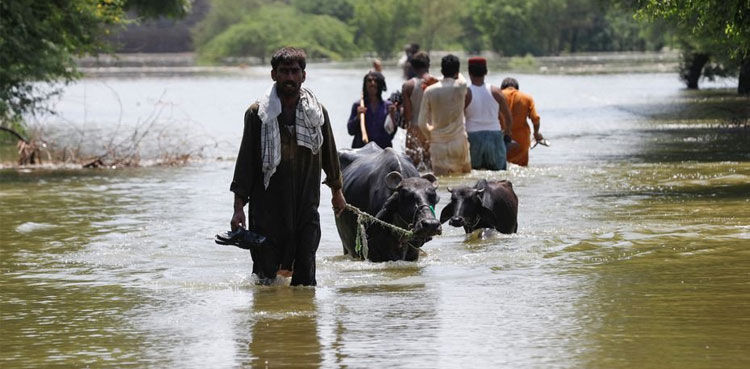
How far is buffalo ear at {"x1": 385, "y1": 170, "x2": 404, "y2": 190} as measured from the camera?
35.9ft

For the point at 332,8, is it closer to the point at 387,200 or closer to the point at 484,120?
the point at 484,120

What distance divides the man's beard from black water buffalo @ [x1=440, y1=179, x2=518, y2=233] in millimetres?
3664

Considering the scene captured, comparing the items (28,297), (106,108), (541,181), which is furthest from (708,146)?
(106,108)

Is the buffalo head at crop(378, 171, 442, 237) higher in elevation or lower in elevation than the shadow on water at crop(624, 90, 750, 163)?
higher

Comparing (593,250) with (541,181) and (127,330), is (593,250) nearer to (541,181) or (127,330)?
(127,330)

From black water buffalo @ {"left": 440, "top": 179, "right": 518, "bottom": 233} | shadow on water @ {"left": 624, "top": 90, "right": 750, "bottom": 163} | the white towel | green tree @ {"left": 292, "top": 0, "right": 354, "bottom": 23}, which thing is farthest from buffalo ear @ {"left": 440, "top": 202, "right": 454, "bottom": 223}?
green tree @ {"left": 292, "top": 0, "right": 354, "bottom": 23}

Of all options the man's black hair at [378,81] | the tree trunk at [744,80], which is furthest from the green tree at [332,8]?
the man's black hair at [378,81]

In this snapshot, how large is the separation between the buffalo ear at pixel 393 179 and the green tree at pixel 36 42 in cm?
1233

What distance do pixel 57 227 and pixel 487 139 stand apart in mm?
4918

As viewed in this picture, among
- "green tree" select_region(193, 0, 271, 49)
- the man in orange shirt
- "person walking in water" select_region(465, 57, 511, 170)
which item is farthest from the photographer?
"green tree" select_region(193, 0, 271, 49)

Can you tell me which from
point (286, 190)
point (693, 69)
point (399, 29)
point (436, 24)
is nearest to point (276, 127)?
point (286, 190)

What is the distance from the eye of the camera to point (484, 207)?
506 inches

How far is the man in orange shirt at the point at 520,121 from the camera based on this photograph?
58.8ft

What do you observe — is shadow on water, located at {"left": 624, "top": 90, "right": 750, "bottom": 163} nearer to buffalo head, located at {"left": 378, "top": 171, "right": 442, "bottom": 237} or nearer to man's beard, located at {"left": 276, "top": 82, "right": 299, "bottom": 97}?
buffalo head, located at {"left": 378, "top": 171, "right": 442, "bottom": 237}
